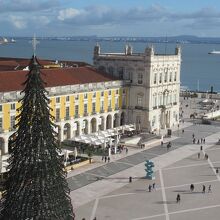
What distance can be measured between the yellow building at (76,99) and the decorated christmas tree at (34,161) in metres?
34.2

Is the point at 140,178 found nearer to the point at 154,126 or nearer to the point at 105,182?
the point at 105,182

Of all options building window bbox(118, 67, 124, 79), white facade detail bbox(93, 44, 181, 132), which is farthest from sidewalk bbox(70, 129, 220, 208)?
building window bbox(118, 67, 124, 79)

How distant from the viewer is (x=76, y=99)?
63.0 metres

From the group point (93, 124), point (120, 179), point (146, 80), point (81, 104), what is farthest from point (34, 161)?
point (146, 80)

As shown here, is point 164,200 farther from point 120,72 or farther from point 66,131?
point 120,72

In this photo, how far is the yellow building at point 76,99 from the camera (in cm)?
5334

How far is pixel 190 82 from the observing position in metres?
170

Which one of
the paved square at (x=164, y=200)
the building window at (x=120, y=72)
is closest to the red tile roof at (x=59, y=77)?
the building window at (x=120, y=72)

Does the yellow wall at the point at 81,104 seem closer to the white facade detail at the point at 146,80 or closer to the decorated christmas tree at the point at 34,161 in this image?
the white facade detail at the point at 146,80

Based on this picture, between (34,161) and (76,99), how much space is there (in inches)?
1751

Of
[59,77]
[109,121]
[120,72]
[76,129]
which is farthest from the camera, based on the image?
[120,72]

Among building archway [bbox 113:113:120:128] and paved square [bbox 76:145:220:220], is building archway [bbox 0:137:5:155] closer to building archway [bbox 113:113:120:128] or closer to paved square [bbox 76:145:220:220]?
paved square [bbox 76:145:220:220]

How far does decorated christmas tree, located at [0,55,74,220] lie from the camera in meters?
18.5

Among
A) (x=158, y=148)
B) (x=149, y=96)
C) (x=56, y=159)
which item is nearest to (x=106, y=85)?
(x=149, y=96)
